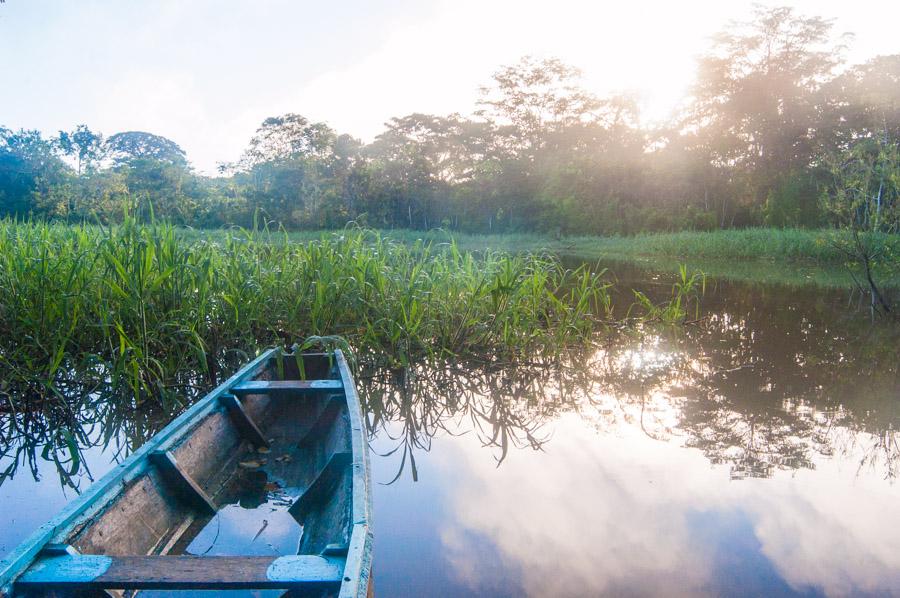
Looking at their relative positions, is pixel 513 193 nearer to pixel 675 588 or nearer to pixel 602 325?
pixel 602 325

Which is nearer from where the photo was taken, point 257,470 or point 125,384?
point 257,470

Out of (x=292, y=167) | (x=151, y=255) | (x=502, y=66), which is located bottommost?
(x=151, y=255)

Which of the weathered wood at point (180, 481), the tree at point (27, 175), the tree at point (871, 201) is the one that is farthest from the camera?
the tree at point (27, 175)

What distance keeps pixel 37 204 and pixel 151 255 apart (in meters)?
17.6

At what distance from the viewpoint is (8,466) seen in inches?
101

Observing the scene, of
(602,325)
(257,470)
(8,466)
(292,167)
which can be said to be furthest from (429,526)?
(292,167)

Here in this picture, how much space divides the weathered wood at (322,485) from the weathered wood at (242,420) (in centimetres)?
61

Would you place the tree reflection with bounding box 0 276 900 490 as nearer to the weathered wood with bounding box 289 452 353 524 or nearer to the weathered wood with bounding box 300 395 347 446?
the weathered wood with bounding box 300 395 347 446

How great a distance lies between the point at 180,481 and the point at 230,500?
13.1 inches

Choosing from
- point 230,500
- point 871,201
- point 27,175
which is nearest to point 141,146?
point 27,175

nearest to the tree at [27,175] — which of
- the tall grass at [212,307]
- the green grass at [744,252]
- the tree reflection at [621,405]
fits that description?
the green grass at [744,252]

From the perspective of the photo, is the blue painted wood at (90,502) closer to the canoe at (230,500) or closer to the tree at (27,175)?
the canoe at (230,500)

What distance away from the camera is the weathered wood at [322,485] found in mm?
1901

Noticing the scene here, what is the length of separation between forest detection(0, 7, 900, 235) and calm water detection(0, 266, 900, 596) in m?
13.6
